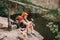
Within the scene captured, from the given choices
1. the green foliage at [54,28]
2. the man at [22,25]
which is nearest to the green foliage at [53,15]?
the green foliage at [54,28]

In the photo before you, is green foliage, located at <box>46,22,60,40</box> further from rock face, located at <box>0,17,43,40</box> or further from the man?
the man

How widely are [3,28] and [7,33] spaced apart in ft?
1.10

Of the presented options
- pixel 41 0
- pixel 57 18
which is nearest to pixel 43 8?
pixel 41 0

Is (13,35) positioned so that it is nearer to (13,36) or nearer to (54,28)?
(13,36)

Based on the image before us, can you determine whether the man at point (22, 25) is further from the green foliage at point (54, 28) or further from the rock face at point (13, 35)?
the green foliage at point (54, 28)

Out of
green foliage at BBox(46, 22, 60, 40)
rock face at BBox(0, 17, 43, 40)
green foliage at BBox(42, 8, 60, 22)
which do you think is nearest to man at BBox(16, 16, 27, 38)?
rock face at BBox(0, 17, 43, 40)

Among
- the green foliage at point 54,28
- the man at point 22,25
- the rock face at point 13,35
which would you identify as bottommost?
the green foliage at point 54,28

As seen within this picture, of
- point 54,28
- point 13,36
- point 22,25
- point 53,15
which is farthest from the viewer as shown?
point 53,15

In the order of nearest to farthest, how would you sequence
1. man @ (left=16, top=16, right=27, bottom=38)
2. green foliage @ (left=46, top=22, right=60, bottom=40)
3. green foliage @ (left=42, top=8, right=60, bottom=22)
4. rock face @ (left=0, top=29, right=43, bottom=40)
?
man @ (left=16, top=16, right=27, bottom=38) → rock face @ (left=0, top=29, right=43, bottom=40) → green foliage @ (left=46, top=22, right=60, bottom=40) → green foliage @ (left=42, top=8, right=60, bottom=22)

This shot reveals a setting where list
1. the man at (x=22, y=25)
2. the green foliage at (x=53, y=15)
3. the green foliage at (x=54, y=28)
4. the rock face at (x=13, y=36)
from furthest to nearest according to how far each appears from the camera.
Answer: the green foliage at (x=53, y=15)
the green foliage at (x=54, y=28)
the rock face at (x=13, y=36)
the man at (x=22, y=25)

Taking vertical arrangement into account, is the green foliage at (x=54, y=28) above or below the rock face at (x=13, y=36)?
below

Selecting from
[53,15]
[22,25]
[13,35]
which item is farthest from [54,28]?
[22,25]

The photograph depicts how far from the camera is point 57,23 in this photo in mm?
8242

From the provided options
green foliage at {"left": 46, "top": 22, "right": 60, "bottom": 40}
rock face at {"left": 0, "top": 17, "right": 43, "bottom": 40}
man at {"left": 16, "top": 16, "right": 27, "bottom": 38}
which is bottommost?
green foliage at {"left": 46, "top": 22, "right": 60, "bottom": 40}
